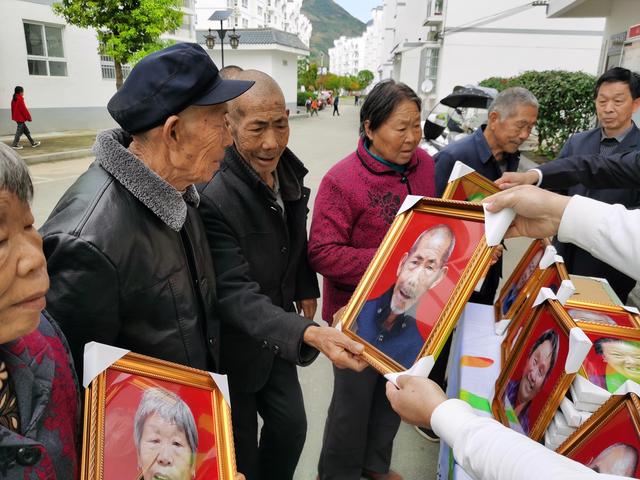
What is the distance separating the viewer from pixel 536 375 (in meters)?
1.51

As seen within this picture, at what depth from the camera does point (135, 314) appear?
4.26 feet

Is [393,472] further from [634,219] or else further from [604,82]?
[604,82]

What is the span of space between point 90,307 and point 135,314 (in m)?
0.15

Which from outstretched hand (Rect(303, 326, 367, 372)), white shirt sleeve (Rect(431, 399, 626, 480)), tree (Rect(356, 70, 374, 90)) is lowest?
outstretched hand (Rect(303, 326, 367, 372))

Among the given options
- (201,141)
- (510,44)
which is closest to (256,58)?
(510,44)

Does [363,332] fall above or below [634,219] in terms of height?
below

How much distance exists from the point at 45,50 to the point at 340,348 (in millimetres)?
18602

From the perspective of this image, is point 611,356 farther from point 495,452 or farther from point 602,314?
point 495,452

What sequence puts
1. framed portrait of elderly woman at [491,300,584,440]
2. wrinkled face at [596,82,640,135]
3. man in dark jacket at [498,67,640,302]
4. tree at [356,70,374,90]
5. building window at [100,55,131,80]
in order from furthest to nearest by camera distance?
tree at [356,70,374,90] → building window at [100,55,131,80] → wrinkled face at [596,82,640,135] → man in dark jacket at [498,67,640,302] → framed portrait of elderly woman at [491,300,584,440]

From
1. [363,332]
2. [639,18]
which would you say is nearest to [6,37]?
[639,18]

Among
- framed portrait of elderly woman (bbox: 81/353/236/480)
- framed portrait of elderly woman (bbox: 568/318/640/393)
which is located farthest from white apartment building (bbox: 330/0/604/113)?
framed portrait of elderly woman (bbox: 81/353/236/480)

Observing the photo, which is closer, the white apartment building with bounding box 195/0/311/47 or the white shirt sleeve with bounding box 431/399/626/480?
the white shirt sleeve with bounding box 431/399/626/480

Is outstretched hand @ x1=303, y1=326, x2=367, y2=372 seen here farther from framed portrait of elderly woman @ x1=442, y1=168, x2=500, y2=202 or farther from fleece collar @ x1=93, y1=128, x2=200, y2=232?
framed portrait of elderly woman @ x1=442, y1=168, x2=500, y2=202

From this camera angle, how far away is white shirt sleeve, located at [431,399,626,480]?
94 cm
